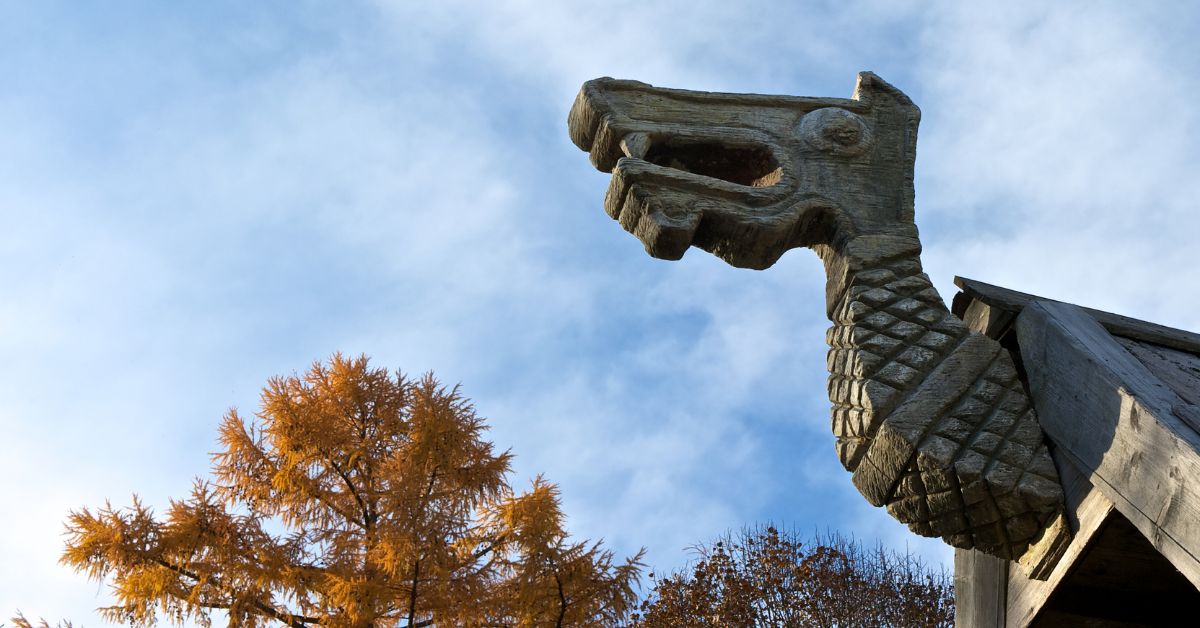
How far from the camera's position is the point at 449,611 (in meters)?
7.64

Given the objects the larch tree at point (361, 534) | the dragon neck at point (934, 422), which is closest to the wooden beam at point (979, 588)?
the dragon neck at point (934, 422)

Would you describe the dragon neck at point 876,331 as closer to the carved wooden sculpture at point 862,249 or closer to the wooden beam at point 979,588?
the carved wooden sculpture at point 862,249

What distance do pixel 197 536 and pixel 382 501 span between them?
1429 millimetres

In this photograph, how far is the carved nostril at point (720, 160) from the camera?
10.8ft

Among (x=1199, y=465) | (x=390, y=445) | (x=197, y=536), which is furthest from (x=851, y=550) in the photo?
(x=1199, y=465)

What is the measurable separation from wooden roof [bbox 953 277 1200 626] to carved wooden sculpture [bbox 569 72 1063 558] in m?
0.08

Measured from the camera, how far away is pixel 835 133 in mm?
3320

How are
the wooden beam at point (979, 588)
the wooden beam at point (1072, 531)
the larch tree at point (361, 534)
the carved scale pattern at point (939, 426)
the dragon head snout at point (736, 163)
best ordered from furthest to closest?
the larch tree at point (361, 534) < the dragon head snout at point (736, 163) < the wooden beam at point (979, 588) < the carved scale pattern at point (939, 426) < the wooden beam at point (1072, 531)

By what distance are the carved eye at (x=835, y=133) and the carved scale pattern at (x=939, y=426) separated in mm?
562

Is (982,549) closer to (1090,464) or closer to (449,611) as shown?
→ (1090,464)

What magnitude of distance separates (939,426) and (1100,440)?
36cm

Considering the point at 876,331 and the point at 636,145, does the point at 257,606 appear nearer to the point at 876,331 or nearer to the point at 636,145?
the point at 636,145

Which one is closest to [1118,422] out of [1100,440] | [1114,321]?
[1100,440]

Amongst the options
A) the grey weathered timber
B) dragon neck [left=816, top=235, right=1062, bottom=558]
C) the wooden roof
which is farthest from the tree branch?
the grey weathered timber
